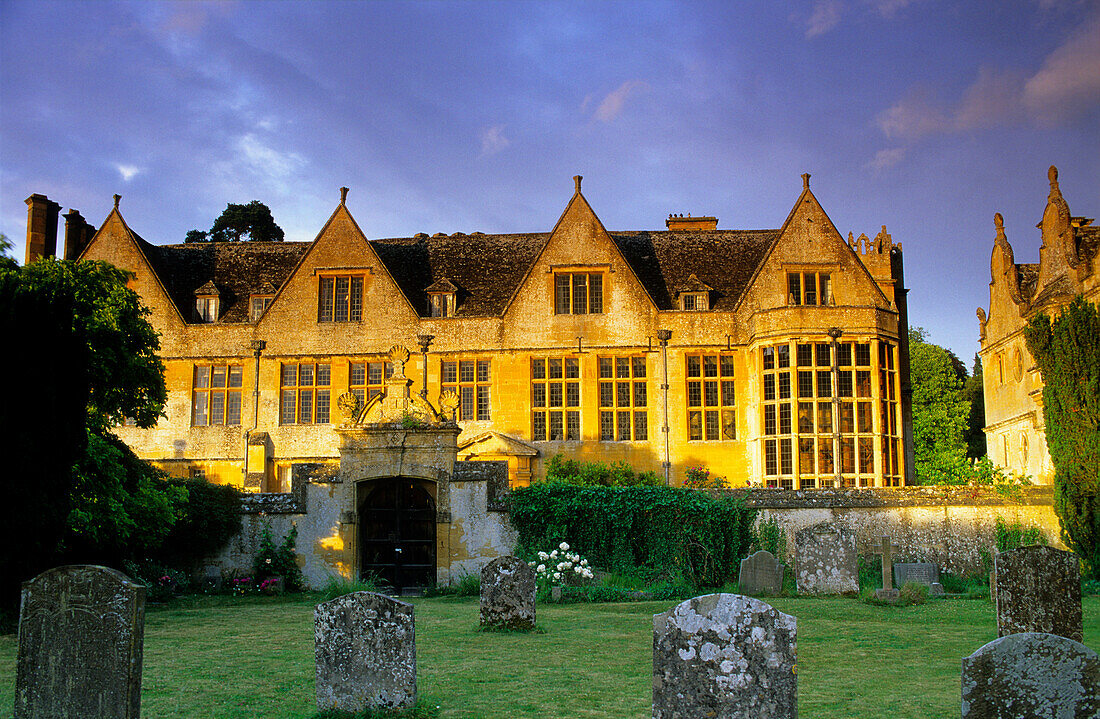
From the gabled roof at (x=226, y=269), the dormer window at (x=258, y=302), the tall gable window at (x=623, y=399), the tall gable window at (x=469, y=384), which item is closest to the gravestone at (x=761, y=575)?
the tall gable window at (x=623, y=399)

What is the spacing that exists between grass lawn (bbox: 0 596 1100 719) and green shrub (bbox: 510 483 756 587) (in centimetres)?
440

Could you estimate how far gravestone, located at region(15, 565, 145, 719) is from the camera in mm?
8062

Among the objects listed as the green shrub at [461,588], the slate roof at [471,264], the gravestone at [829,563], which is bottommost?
the green shrub at [461,588]

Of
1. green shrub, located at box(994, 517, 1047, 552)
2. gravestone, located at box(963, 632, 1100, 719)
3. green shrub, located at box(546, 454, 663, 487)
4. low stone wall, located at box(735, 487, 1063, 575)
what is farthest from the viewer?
green shrub, located at box(546, 454, 663, 487)

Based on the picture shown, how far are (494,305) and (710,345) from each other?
740 cm

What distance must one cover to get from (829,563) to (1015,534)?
616 centimetres

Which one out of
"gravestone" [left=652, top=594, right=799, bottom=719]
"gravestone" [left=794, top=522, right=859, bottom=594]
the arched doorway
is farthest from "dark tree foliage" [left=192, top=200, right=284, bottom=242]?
"gravestone" [left=652, top=594, right=799, bottom=719]

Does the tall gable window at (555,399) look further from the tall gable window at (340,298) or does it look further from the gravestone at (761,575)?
the gravestone at (761,575)

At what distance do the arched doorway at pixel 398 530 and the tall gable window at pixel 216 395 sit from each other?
10547 mm

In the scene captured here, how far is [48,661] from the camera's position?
8.14 metres

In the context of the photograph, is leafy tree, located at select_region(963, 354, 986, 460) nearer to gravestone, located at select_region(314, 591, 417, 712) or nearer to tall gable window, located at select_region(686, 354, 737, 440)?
tall gable window, located at select_region(686, 354, 737, 440)

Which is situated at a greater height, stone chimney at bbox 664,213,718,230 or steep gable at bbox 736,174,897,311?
stone chimney at bbox 664,213,718,230

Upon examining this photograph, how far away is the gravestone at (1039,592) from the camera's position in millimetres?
11453

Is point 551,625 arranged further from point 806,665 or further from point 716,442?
point 716,442
